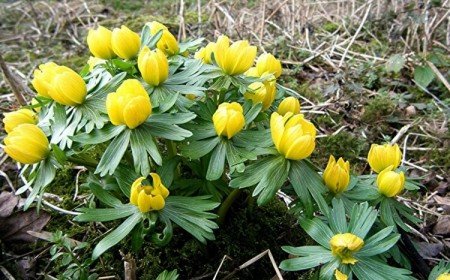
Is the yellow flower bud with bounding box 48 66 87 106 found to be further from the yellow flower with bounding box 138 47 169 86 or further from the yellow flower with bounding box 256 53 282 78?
the yellow flower with bounding box 256 53 282 78

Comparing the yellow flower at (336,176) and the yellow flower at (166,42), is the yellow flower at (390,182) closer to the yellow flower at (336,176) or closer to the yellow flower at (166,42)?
the yellow flower at (336,176)

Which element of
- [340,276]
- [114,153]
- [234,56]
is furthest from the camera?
[234,56]

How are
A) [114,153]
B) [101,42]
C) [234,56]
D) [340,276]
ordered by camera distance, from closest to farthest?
[340,276] → [114,153] → [234,56] → [101,42]

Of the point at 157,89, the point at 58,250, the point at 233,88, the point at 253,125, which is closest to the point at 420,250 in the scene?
the point at 253,125

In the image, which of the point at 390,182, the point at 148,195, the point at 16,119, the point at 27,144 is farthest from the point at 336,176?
the point at 16,119

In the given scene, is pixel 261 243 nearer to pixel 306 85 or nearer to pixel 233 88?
pixel 233 88

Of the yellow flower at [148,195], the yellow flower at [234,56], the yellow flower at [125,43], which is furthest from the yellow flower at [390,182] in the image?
the yellow flower at [125,43]

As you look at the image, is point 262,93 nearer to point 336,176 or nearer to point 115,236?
point 336,176
